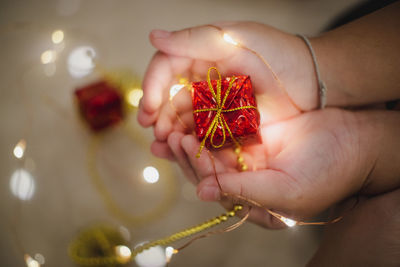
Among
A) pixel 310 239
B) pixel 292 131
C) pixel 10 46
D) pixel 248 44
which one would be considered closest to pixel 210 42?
pixel 248 44

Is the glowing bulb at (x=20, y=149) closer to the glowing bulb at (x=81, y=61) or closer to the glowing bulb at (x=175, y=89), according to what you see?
the glowing bulb at (x=81, y=61)

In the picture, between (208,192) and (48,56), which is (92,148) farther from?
(208,192)

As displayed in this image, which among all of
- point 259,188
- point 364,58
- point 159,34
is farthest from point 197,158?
point 364,58

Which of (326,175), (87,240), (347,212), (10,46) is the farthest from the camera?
(10,46)

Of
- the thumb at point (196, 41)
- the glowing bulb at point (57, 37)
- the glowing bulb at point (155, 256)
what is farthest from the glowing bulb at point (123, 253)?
the glowing bulb at point (57, 37)

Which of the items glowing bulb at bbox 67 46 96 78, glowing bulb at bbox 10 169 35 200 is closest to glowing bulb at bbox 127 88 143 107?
glowing bulb at bbox 67 46 96 78

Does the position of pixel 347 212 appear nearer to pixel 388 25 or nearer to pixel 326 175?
pixel 326 175
